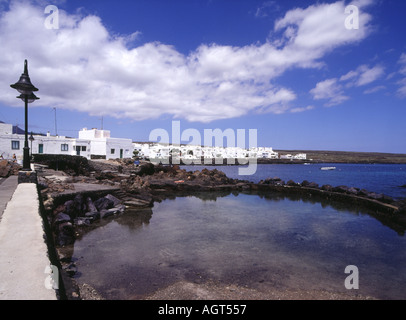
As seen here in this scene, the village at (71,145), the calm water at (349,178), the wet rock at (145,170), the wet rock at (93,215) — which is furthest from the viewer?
the calm water at (349,178)

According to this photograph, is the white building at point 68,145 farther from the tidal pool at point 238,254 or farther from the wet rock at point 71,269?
the wet rock at point 71,269

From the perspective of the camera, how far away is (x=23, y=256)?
361cm

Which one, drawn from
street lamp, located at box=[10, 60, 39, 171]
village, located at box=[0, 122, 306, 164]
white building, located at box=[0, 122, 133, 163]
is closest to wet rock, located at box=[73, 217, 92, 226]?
street lamp, located at box=[10, 60, 39, 171]

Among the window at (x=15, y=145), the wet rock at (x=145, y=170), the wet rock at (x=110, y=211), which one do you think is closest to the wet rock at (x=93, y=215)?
the wet rock at (x=110, y=211)

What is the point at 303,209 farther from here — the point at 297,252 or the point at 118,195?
the point at 118,195

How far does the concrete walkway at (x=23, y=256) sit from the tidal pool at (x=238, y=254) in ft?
5.76

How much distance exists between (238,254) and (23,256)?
536 centimetres

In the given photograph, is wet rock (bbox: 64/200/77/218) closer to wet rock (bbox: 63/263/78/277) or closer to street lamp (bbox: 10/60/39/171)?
street lamp (bbox: 10/60/39/171)

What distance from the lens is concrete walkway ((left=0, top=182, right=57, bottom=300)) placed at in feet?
9.18

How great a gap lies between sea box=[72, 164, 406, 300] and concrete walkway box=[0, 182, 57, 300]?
68.9 inches

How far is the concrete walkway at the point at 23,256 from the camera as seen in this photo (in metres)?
2.80

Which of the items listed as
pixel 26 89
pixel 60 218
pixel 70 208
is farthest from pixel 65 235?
pixel 26 89

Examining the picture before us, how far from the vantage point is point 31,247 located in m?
3.90

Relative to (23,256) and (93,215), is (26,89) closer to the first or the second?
(93,215)
